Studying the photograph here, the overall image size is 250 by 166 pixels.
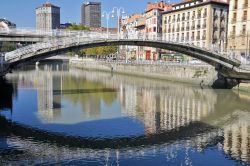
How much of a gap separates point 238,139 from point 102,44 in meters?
22.4

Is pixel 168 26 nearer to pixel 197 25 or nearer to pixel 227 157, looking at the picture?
pixel 197 25

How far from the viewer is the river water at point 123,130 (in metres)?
20.0

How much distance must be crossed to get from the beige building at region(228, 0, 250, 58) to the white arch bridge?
Result: 10.7 metres

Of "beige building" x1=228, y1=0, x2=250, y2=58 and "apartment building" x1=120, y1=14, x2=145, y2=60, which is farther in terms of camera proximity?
"apartment building" x1=120, y1=14, x2=145, y2=60

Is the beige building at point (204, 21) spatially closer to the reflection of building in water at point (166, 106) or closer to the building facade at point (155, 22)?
the building facade at point (155, 22)

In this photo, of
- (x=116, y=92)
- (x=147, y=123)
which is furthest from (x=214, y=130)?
(x=116, y=92)

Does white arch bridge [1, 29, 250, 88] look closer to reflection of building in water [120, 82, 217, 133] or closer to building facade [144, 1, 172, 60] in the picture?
reflection of building in water [120, 82, 217, 133]

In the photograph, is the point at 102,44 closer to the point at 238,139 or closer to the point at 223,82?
the point at 223,82

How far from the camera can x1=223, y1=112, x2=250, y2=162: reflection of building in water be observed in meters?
21.0

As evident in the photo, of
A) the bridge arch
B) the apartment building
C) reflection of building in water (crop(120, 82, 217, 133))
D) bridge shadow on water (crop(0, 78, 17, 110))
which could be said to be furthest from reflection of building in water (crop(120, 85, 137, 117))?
the apartment building

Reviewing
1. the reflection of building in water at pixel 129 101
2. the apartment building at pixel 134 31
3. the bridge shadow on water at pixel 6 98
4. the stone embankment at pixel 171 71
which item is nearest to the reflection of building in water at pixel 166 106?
the reflection of building in water at pixel 129 101

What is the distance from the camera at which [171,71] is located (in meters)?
66.1

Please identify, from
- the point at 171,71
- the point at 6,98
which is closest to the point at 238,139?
the point at 6,98

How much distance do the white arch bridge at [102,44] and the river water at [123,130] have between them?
15.5 ft
